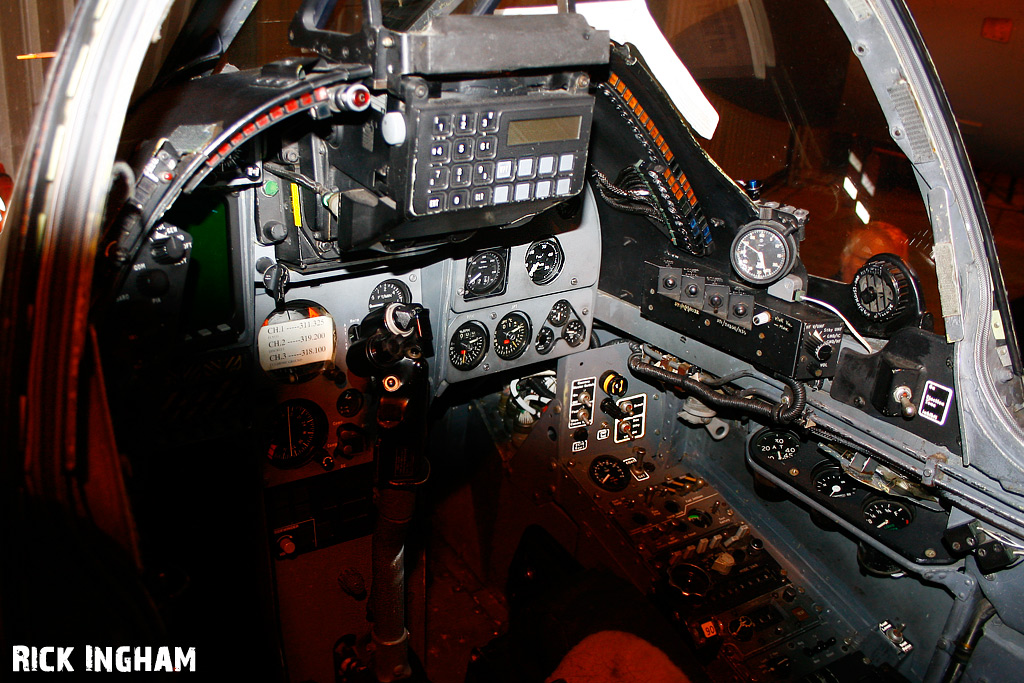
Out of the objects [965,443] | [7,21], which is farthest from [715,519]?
[7,21]

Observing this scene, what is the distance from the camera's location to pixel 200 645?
3.03m

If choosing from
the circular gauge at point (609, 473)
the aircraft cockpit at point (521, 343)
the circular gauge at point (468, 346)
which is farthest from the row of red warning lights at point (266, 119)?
the circular gauge at point (609, 473)

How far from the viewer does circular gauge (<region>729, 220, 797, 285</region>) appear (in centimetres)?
279

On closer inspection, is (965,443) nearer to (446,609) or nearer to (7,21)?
(446,609)

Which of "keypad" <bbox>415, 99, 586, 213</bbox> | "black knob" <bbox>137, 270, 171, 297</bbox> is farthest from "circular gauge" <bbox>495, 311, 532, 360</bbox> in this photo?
"black knob" <bbox>137, 270, 171, 297</bbox>

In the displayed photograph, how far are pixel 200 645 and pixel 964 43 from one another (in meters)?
7.89

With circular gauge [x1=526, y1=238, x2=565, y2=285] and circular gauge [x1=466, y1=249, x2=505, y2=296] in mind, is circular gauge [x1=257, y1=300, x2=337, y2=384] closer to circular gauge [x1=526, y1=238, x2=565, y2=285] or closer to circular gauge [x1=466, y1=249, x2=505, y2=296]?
circular gauge [x1=466, y1=249, x2=505, y2=296]

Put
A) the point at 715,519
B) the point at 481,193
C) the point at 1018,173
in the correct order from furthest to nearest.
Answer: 1. the point at 1018,173
2. the point at 715,519
3. the point at 481,193

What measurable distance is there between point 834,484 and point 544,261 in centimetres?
160

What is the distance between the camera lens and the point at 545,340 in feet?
11.8

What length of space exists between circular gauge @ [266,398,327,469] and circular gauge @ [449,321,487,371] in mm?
645

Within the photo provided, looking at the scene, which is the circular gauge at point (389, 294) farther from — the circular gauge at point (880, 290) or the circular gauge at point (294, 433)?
the circular gauge at point (880, 290)

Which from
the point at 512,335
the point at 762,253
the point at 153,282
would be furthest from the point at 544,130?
the point at 512,335

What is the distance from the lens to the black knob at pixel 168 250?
2.31 m
